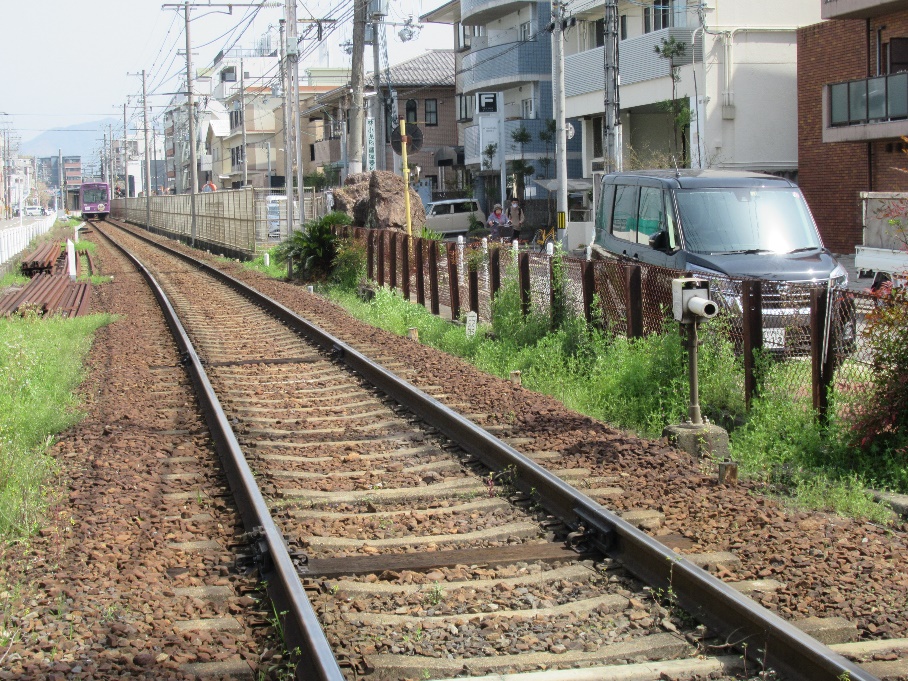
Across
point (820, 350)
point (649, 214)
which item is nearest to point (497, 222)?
point (649, 214)

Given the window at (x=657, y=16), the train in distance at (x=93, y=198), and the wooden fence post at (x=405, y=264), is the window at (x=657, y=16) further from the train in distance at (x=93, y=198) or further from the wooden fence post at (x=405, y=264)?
the train in distance at (x=93, y=198)

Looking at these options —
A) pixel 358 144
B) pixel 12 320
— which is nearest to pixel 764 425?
pixel 12 320

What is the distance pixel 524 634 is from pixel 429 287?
14.4m

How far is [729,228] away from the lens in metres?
13.1

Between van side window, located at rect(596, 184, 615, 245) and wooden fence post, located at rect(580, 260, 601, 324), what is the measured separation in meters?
3.01

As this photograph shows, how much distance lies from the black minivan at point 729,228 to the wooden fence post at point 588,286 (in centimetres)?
117

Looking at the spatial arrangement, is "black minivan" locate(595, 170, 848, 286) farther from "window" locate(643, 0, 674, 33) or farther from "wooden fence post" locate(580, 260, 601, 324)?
"window" locate(643, 0, 674, 33)

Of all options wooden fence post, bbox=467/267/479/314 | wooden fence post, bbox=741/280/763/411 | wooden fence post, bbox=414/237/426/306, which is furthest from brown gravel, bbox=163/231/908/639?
wooden fence post, bbox=414/237/426/306

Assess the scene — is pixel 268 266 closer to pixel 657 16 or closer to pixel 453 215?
pixel 657 16

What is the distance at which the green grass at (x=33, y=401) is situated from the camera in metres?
6.84

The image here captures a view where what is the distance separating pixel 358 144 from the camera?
29016mm

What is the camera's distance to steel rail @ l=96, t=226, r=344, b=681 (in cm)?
426

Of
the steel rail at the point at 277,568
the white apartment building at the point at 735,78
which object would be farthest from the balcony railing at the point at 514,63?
the steel rail at the point at 277,568

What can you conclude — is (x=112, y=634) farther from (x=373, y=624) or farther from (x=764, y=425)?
(x=764, y=425)
